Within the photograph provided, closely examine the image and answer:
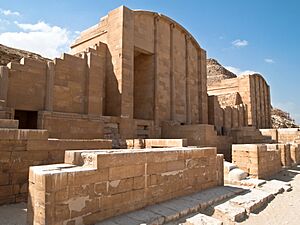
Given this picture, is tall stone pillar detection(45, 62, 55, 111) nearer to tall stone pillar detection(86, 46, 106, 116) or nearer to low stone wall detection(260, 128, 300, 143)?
tall stone pillar detection(86, 46, 106, 116)

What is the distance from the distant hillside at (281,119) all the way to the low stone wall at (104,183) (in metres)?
33.7

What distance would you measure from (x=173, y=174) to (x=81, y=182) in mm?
2269

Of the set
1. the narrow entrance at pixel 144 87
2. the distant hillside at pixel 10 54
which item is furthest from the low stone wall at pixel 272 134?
the distant hillside at pixel 10 54

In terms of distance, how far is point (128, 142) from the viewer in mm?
10797

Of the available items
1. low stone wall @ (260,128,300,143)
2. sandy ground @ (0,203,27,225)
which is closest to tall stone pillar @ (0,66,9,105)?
sandy ground @ (0,203,27,225)

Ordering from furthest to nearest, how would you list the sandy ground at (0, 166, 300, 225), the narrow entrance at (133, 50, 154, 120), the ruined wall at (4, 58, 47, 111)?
the narrow entrance at (133, 50, 154, 120)
the ruined wall at (4, 58, 47, 111)
the sandy ground at (0, 166, 300, 225)

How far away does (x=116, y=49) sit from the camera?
12469 millimetres

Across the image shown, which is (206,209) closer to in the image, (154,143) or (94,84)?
(154,143)

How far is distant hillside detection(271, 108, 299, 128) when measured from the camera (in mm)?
35369

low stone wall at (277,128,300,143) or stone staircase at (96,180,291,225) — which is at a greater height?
low stone wall at (277,128,300,143)

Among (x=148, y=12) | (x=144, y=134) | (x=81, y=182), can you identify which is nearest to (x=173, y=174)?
(x=81, y=182)

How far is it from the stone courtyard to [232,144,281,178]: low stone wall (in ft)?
0.13

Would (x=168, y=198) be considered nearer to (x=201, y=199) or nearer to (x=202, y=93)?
(x=201, y=199)

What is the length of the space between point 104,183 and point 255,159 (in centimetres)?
675
